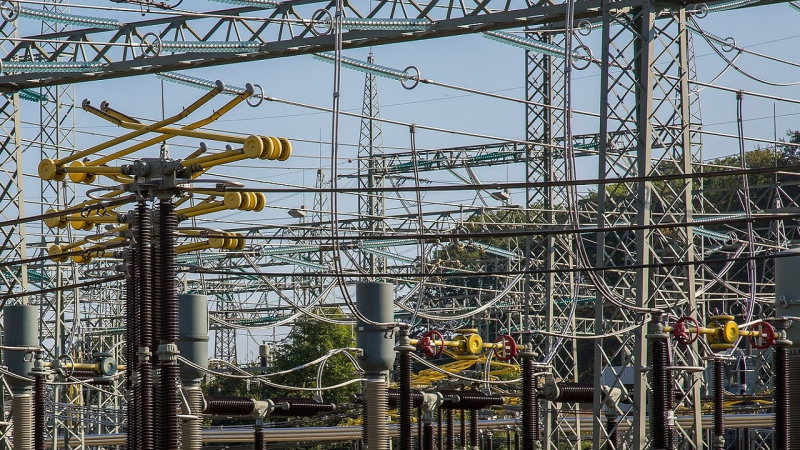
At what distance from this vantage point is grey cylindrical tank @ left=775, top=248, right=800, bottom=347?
10766mm

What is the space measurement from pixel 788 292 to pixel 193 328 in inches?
218

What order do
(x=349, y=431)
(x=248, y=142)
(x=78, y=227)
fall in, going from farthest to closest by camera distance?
→ (x=349, y=431), (x=78, y=227), (x=248, y=142)

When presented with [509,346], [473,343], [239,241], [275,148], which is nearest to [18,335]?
[239,241]

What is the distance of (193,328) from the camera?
10.9 m

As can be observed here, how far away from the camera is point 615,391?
11789 millimetres

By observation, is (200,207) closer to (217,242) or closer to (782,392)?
(217,242)

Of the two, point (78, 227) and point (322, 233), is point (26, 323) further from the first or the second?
point (322, 233)

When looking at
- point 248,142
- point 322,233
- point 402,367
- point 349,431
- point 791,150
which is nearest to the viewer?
point 248,142

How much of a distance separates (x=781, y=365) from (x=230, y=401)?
564 cm

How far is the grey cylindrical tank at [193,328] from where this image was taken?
35.1ft

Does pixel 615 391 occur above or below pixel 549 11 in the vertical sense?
below

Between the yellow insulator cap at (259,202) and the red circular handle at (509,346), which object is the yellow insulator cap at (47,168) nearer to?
the yellow insulator cap at (259,202)

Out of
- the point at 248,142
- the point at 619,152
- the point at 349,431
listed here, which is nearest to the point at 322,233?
the point at 349,431

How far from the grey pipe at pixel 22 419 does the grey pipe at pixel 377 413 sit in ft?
12.1
